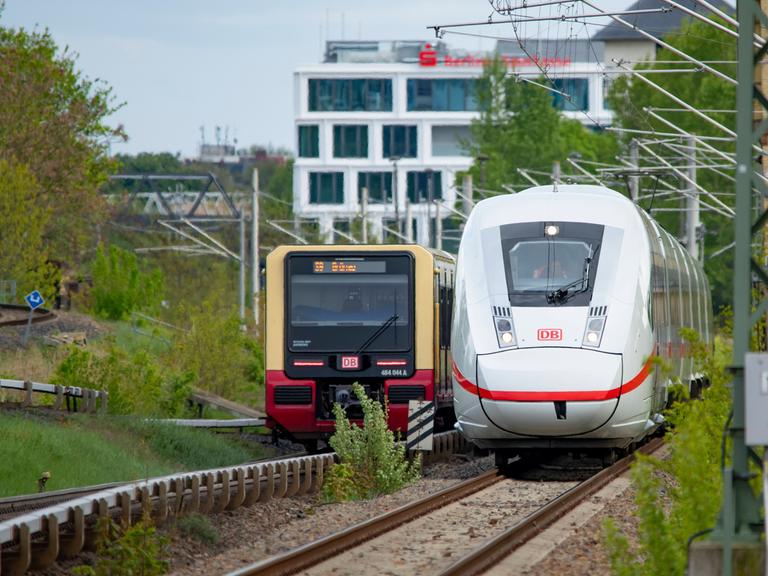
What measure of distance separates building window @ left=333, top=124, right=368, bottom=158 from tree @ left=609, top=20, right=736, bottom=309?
34639 mm

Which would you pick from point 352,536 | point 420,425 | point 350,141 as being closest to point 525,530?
point 352,536

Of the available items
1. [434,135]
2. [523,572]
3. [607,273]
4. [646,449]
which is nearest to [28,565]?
[523,572]

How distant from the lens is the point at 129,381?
33562 millimetres

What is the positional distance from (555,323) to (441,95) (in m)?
101

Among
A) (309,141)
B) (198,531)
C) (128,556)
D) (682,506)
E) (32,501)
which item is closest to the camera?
(682,506)

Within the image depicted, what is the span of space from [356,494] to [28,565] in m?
7.73

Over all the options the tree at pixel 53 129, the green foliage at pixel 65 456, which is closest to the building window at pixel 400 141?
the tree at pixel 53 129

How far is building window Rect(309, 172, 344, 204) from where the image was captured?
383ft

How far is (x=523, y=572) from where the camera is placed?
1227cm

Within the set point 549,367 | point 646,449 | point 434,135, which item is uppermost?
point 434,135

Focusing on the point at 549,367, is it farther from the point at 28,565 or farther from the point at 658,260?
the point at 28,565

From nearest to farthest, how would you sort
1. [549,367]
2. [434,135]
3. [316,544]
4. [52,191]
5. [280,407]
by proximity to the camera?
1. [316,544]
2. [549,367]
3. [280,407]
4. [52,191]
5. [434,135]

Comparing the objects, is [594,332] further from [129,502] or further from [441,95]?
[441,95]

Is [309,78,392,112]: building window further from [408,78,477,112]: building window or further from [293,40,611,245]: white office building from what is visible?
[408,78,477,112]: building window
